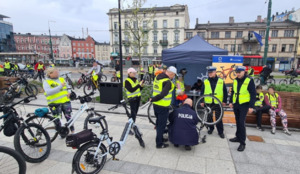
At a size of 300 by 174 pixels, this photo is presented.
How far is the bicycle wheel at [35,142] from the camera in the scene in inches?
130

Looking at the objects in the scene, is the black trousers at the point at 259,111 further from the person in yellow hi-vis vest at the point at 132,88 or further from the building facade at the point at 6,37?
the building facade at the point at 6,37

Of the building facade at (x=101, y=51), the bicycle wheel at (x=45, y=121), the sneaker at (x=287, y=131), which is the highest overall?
the building facade at (x=101, y=51)

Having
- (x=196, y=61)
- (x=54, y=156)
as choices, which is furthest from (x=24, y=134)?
(x=196, y=61)

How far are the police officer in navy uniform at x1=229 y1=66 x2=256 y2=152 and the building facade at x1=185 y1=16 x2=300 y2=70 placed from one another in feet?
119

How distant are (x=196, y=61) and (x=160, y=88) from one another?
13.5 ft

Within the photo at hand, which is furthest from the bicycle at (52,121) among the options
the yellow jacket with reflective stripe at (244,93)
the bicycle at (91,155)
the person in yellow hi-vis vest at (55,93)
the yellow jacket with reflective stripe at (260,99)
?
the yellow jacket with reflective stripe at (260,99)

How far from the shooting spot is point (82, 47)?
70625 millimetres

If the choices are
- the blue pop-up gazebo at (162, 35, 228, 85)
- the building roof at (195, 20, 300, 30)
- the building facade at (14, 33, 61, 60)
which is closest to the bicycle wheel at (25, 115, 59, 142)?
the blue pop-up gazebo at (162, 35, 228, 85)

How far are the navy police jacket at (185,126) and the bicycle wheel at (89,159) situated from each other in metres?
1.55

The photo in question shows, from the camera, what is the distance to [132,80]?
4.31 meters

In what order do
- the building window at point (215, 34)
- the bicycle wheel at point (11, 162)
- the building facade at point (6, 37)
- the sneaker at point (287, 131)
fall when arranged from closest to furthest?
the bicycle wheel at point (11, 162) → the sneaker at point (287, 131) → the building window at point (215, 34) → the building facade at point (6, 37)

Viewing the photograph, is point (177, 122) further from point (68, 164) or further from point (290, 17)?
point (290, 17)

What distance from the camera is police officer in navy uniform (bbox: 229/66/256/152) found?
366cm

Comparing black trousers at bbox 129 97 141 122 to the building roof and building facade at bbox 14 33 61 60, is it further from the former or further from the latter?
building facade at bbox 14 33 61 60
